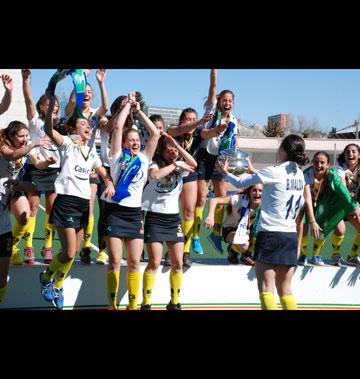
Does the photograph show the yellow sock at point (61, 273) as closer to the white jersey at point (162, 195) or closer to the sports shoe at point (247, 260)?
the white jersey at point (162, 195)

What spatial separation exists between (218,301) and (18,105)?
59.5 ft

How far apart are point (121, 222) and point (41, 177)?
49.1 inches

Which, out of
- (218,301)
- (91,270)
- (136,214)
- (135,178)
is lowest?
(218,301)

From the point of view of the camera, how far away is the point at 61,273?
16.6 ft

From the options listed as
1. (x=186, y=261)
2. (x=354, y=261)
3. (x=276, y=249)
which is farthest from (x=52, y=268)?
(x=354, y=261)

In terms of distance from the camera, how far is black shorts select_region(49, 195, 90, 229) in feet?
16.2

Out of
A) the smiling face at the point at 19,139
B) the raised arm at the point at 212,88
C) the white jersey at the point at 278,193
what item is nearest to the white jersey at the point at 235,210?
the raised arm at the point at 212,88

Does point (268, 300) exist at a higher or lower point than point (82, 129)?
lower

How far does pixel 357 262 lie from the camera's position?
6.75 m

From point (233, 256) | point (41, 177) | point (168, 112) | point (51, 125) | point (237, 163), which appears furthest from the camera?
point (168, 112)

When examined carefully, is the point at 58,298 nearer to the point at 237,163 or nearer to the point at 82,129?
the point at 82,129
